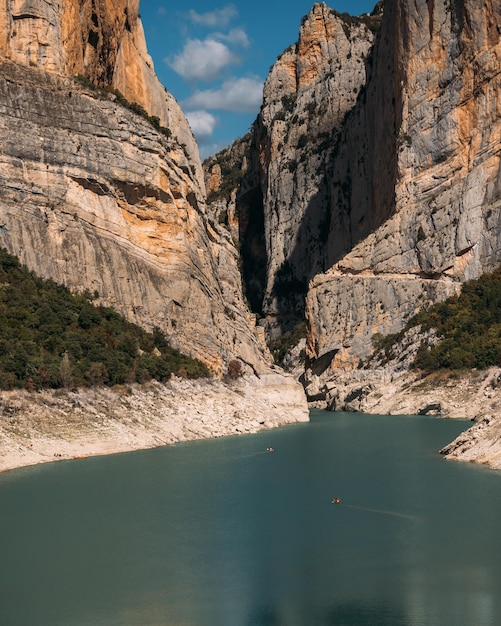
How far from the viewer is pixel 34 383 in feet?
148

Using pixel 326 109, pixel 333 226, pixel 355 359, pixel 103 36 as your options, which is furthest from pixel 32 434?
pixel 326 109

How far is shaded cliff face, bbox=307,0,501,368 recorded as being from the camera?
87375mm

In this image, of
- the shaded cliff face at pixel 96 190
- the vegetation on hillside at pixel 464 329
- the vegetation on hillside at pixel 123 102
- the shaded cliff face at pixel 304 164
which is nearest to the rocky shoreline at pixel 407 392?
the vegetation on hillside at pixel 464 329

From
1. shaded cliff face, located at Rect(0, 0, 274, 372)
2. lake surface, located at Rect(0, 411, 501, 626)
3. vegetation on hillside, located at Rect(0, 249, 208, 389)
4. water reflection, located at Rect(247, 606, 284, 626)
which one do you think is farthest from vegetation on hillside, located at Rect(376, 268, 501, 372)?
water reflection, located at Rect(247, 606, 284, 626)

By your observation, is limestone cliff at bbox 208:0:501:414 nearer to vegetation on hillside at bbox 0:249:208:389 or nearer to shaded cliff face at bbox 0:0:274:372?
shaded cliff face at bbox 0:0:274:372

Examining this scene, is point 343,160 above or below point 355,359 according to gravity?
above

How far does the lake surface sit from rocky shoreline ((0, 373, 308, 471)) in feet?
7.07

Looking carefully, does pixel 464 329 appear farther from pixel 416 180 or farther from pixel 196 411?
pixel 196 411

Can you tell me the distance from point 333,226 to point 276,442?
241ft

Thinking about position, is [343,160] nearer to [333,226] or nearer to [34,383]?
[333,226]

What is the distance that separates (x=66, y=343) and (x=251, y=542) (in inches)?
1103

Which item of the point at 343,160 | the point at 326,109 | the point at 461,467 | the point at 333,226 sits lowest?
the point at 461,467

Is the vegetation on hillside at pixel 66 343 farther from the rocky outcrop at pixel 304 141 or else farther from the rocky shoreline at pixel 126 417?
the rocky outcrop at pixel 304 141

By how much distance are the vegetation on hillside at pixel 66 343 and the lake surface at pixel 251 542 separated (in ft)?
24.2
